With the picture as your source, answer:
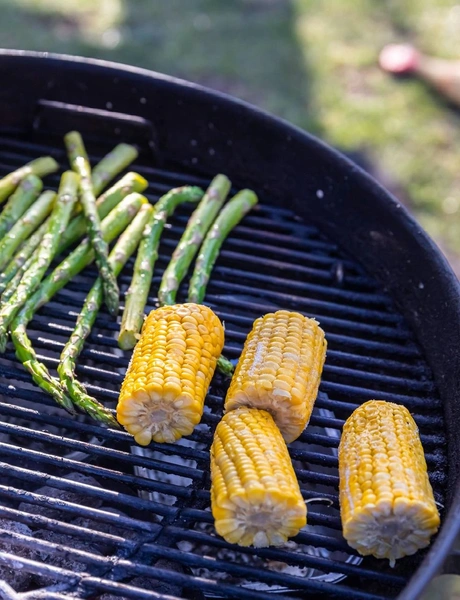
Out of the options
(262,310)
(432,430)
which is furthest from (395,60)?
(432,430)

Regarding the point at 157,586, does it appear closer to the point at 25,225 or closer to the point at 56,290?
the point at 56,290

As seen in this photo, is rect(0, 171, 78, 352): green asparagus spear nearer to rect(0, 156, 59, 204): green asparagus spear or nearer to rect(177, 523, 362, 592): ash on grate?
rect(0, 156, 59, 204): green asparagus spear

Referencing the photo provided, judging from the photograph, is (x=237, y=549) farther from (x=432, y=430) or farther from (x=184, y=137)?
(x=184, y=137)

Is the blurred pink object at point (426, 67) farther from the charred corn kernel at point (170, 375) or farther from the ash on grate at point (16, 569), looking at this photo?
the ash on grate at point (16, 569)

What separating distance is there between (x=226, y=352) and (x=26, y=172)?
1680 mm

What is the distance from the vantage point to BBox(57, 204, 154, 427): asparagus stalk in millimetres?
2984

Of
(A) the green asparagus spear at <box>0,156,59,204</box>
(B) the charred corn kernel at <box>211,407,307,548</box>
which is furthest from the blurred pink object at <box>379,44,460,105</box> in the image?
(B) the charred corn kernel at <box>211,407,307,548</box>

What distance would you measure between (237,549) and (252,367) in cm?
71

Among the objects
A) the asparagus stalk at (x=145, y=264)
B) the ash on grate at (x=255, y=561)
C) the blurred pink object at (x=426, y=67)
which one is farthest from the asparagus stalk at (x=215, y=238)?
the blurred pink object at (x=426, y=67)

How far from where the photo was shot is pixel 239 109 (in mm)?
4199

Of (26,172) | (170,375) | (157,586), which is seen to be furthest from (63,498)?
(26,172)

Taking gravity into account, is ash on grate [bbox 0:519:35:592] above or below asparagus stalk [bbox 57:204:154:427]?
below

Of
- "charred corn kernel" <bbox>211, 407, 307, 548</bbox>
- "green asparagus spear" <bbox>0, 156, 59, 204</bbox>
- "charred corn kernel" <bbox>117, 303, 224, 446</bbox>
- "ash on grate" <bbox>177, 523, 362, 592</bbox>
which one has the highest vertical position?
"green asparagus spear" <bbox>0, 156, 59, 204</bbox>

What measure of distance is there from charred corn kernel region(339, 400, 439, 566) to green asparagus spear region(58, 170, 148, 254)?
76.1 inches
